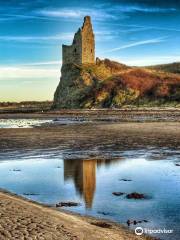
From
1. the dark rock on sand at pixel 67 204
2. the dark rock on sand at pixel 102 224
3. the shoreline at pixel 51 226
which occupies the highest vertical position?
the shoreline at pixel 51 226

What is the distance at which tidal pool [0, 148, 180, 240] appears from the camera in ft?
46.6

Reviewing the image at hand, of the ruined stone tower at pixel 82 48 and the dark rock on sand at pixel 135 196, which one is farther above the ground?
the ruined stone tower at pixel 82 48

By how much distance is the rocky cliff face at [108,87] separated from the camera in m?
151

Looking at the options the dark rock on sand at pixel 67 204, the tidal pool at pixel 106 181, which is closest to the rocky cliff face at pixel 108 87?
the tidal pool at pixel 106 181

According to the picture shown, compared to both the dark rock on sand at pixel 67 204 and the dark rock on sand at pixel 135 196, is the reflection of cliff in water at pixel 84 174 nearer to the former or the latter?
the dark rock on sand at pixel 67 204

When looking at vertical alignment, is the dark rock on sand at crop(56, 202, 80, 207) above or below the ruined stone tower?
below

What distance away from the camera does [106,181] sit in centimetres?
1967

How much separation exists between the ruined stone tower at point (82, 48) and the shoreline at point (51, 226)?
486 ft

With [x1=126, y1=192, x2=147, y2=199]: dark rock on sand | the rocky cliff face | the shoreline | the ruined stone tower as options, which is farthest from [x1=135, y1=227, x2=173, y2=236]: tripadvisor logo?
the ruined stone tower

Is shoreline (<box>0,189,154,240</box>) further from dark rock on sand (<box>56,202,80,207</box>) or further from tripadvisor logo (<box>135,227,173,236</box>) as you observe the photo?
dark rock on sand (<box>56,202,80,207</box>)

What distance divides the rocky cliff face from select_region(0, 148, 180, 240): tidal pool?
119041mm

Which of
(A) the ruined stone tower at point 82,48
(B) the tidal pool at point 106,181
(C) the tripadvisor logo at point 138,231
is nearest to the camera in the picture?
(C) the tripadvisor logo at point 138,231

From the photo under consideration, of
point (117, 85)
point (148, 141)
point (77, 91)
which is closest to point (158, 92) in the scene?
point (117, 85)

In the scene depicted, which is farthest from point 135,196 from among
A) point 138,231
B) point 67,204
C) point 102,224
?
point 138,231
